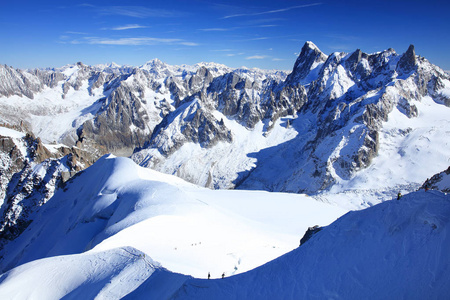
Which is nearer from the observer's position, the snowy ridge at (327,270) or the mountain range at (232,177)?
the snowy ridge at (327,270)

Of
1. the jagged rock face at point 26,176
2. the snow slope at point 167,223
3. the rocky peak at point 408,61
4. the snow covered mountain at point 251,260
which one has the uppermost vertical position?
the rocky peak at point 408,61

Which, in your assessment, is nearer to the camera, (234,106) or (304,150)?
(304,150)

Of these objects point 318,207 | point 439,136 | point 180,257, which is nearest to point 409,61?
point 439,136

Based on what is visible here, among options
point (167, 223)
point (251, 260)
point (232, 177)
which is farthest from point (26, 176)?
point (251, 260)

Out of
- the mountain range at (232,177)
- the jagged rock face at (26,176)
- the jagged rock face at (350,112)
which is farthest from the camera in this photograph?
the jagged rock face at (350,112)

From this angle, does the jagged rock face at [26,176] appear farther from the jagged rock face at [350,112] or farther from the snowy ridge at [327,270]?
the jagged rock face at [350,112]

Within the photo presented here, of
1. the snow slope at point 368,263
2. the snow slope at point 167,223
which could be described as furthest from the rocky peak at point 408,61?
the snow slope at point 368,263

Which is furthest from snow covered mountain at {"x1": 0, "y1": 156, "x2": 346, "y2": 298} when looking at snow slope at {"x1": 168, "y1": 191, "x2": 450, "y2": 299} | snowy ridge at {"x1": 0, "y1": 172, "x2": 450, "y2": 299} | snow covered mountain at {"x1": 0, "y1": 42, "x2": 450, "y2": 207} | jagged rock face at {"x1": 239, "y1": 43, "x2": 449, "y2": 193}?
jagged rock face at {"x1": 239, "y1": 43, "x2": 449, "y2": 193}

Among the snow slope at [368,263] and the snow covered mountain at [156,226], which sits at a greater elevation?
the snow slope at [368,263]

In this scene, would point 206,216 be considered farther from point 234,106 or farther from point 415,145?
point 234,106
